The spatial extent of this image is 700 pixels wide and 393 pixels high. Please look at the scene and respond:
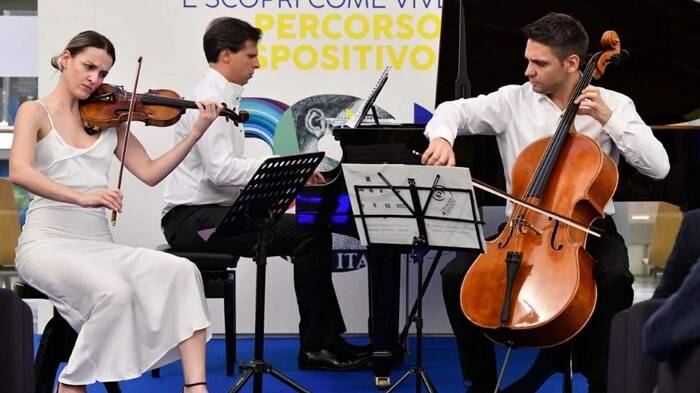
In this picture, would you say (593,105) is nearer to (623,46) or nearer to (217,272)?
(623,46)

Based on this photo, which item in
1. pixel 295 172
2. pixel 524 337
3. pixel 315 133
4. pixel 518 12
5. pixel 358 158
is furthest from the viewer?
pixel 315 133

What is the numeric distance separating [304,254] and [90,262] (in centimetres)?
115

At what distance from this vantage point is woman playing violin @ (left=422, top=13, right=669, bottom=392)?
318 cm

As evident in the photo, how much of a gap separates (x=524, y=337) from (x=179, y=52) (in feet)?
8.21

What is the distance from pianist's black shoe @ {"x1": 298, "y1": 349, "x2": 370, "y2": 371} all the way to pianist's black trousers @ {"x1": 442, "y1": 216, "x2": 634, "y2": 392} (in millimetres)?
915

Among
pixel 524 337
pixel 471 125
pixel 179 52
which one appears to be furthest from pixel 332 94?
pixel 524 337

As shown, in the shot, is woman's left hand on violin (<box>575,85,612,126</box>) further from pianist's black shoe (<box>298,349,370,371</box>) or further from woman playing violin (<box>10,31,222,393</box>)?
pianist's black shoe (<box>298,349,370,371</box>)

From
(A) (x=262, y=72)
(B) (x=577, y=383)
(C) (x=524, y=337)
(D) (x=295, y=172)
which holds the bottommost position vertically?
(B) (x=577, y=383)

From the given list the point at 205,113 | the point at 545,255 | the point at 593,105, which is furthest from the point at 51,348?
the point at 593,105

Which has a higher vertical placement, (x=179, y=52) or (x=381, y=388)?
(x=179, y=52)

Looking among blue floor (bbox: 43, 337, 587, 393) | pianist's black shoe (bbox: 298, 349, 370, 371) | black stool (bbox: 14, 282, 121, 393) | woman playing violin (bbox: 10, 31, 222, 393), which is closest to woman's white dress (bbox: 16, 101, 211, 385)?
woman playing violin (bbox: 10, 31, 222, 393)

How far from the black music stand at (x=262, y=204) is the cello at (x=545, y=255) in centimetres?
60

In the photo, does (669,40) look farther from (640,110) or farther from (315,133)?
(315,133)

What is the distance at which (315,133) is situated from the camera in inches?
191
